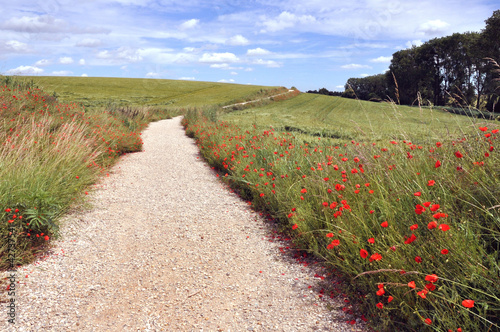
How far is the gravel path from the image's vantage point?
289cm

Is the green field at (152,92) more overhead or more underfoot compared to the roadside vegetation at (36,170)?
more overhead

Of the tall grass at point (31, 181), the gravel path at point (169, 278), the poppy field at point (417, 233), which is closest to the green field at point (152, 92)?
the tall grass at point (31, 181)

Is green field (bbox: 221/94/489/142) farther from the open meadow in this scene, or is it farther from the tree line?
the tree line

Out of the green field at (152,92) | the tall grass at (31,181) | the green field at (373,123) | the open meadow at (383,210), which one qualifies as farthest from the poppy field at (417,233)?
the green field at (152,92)

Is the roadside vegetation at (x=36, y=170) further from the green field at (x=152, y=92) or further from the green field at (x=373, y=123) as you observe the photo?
the green field at (x=152, y=92)

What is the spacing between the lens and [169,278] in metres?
3.62

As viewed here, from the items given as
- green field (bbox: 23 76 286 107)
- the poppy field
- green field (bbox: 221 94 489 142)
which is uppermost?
green field (bbox: 23 76 286 107)

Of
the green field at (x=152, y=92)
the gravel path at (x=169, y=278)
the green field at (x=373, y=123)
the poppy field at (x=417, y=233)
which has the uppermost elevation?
the green field at (x=152, y=92)

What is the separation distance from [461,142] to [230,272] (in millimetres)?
3248

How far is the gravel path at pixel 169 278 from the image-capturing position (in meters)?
2.89

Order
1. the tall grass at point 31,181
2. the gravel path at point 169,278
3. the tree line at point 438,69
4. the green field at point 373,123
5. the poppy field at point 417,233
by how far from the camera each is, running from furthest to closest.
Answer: the tree line at point 438,69 < the green field at point 373,123 < the tall grass at point 31,181 < the gravel path at point 169,278 < the poppy field at point 417,233

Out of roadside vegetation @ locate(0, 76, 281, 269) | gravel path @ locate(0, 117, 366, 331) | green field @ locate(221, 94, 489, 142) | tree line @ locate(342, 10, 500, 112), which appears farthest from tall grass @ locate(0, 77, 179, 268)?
tree line @ locate(342, 10, 500, 112)

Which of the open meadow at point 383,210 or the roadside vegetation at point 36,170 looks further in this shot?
the roadside vegetation at point 36,170

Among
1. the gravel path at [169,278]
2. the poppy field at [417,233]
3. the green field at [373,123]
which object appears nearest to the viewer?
the poppy field at [417,233]
